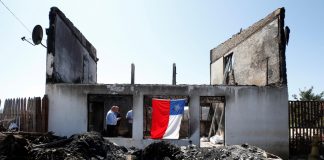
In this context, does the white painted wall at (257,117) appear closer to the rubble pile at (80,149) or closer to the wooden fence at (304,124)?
the wooden fence at (304,124)

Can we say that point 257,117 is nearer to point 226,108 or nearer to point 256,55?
Answer: point 226,108

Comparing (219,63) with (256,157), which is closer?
(256,157)

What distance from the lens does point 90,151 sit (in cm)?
1048

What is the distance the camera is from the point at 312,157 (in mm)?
4746

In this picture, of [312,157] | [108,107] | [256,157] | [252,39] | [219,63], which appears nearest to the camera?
[312,157]

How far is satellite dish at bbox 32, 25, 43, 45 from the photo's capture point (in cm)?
1426

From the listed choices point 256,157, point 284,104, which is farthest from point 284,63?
point 256,157

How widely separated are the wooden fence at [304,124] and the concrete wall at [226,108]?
43 centimetres

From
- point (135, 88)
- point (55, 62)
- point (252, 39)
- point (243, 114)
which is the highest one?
point (252, 39)

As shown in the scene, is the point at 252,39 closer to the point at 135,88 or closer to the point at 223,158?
the point at 135,88

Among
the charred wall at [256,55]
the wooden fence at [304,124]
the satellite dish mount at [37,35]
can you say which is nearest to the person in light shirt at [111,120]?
the satellite dish mount at [37,35]

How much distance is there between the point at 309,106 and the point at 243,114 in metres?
2.64

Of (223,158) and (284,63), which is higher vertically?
(284,63)

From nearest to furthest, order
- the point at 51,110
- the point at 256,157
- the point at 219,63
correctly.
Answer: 1. the point at 256,157
2. the point at 51,110
3. the point at 219,63
